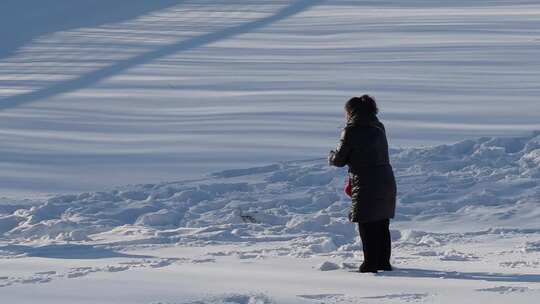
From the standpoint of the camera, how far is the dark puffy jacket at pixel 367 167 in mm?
7434

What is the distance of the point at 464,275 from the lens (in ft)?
23.7

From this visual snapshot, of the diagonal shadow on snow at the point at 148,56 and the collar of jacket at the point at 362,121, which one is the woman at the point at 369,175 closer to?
the collar of jacket at the point at 362,121

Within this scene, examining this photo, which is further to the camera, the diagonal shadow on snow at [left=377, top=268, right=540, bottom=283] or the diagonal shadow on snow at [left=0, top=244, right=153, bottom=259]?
the diagonal shadow on snow at [left=0, top=244, right=153, bottom=259]

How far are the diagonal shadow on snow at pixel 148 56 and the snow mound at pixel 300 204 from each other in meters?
5.47

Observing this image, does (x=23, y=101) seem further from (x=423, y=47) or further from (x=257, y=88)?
(x=423, y=47)

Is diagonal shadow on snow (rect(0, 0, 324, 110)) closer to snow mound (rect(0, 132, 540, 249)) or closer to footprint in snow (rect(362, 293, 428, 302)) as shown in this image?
snow mound (rect(0, 132, 540, 249))

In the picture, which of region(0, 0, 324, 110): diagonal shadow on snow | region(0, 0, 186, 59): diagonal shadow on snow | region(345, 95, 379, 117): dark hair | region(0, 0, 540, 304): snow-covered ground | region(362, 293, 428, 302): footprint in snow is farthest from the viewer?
region(0, 0, 186, 59): diagonal shadow on snow

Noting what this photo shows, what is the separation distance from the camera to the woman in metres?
7.43

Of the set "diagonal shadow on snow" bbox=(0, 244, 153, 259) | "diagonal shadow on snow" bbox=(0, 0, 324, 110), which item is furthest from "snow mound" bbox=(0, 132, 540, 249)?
"diagonal shadow on snow" bbox=(0, 0, 324, 110)

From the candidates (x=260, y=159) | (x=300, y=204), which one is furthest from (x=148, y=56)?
(x=300, y=204)

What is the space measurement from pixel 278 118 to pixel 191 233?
4.65 metres

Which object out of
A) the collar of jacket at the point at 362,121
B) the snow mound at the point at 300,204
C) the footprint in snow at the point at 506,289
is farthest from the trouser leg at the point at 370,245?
the footprint in snow at the point at 506,289

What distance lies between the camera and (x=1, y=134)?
13.5m

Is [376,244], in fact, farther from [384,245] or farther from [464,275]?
[464,275]
